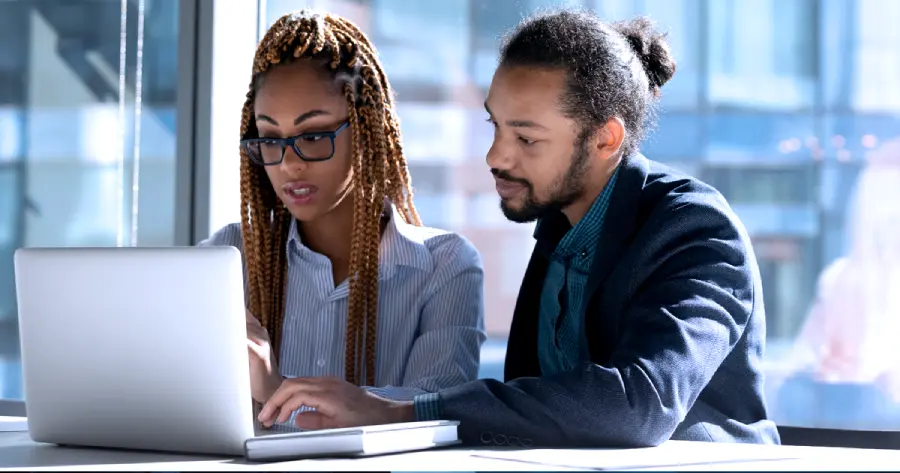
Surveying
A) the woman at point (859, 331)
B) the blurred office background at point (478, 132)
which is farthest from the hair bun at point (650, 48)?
the woman at point (859, 331)

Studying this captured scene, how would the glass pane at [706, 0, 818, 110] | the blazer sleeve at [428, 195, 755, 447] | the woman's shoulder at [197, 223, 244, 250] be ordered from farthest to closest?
the glass pane at [706, 0, 818, 110] → the woman's shoulder at [197, 223, 244, 250] → the blazer sleeve at [428, 195, 755, 447]

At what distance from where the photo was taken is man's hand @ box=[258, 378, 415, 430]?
1486mm

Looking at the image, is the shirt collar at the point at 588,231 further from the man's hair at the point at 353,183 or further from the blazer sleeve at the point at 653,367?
the man's hair at the point at 353,183

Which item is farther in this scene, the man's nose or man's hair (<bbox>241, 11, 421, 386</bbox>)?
man's hair (<bbox>241, 11, 421, 386</bbox>)

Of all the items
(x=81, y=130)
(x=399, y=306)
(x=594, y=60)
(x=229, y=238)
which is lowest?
(x=399, y=306)

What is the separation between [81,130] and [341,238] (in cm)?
146

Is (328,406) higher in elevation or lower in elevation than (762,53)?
lower

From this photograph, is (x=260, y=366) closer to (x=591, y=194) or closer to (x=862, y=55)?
(x=591, y=194)

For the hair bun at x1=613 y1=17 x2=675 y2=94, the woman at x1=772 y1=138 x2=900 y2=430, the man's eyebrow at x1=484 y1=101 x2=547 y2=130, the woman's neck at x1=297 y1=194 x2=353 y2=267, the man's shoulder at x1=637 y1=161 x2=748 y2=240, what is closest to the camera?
the man's shoulder at x1=637 y1=161 x2=748 y2=240

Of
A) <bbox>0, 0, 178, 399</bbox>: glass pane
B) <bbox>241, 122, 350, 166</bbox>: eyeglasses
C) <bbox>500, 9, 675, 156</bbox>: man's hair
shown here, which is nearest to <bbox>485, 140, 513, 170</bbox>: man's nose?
<bbox>500, 9, 675, 156</bbox>: man's hair

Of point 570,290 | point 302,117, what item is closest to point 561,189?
point 570,290

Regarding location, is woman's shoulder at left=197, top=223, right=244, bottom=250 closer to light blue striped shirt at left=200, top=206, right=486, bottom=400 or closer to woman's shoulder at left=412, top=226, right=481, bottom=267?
light blue striped shirt at left=200, top=206, right=486, bottom=400

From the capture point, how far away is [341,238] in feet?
7.34

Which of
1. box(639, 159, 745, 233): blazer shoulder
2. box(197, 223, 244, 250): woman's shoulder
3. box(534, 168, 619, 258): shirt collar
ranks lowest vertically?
box(197, 223, 244, 250): woman's shoulder
